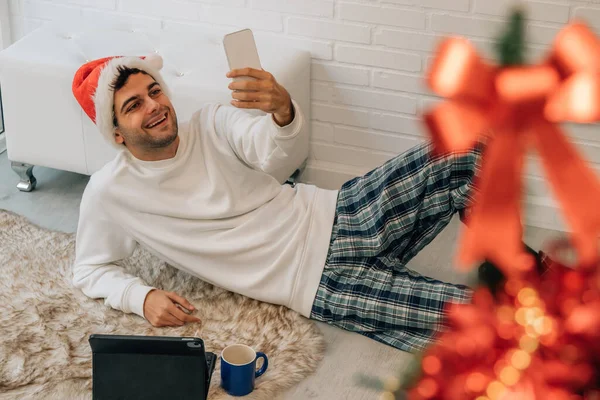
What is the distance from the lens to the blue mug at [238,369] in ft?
5.62

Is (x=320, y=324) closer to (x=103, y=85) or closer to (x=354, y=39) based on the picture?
(x=103, y=85)

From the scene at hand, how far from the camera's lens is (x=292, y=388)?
1807mm

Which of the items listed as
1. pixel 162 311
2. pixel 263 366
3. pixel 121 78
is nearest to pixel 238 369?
pixel 263 366

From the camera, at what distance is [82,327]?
6.45 ft

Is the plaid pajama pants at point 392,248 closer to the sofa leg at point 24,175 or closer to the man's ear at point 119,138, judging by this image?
the man's ear at point 119,138

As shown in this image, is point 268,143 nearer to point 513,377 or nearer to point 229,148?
point 229,148

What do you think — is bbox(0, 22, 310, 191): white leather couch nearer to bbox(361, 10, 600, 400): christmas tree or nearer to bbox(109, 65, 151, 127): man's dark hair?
bbox(109, 65, 151, 127): man's dark hair

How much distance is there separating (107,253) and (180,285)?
0.73ft

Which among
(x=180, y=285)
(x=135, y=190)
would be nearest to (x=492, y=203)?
A: (x=135, y=190)

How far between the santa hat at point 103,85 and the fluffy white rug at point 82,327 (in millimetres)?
425

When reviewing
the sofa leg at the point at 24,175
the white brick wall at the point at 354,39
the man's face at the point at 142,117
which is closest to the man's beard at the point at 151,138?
the man's face at the point at 142,117

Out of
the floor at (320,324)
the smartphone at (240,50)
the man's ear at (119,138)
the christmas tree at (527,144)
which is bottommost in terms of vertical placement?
the floor at (320,324)

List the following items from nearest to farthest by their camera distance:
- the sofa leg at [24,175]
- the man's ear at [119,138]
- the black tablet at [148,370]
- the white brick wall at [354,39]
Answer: the black tablet at [148,370]
the man's ear at [119,138]
the white brick wall at [354,39]
the sofa leg at [24,175]

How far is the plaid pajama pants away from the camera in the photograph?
1.83m
